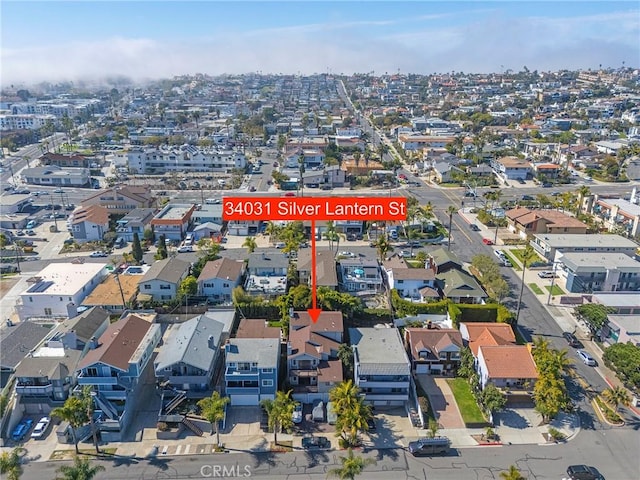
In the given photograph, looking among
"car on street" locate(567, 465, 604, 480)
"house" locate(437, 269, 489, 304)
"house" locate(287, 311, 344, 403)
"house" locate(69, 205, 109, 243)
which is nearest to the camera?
"car on street" locate(567, 465, 604, 480)

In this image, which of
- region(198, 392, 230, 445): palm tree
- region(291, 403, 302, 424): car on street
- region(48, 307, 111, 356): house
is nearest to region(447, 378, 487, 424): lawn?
region(291, 403, 302, 424): car on street

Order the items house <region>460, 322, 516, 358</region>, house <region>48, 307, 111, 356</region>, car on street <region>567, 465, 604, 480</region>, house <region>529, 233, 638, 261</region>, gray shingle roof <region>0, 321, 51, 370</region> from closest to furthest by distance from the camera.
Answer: car on street <region>567, 465, 604, 480</region> < gray shingle roof <region>0, 321, 51, 370</region> < house <region>48, 307, 111, 356</region> < house <region>460, 322, 516, 358</region> < house <region>529, 233, 638, 261</region>

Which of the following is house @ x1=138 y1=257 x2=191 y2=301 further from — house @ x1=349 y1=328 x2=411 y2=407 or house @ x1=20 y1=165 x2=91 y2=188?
house @ x1=20 y1=165 x2=91 y2=188

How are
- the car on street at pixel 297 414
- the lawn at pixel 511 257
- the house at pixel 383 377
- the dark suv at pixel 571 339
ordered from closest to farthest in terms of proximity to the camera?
the car on street at pixel 297 414 → the house at pixel 383 377 → the dark suv at pixel 571 339 → the lawn at pixel 511 257

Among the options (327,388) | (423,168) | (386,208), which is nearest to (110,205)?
(386,208)

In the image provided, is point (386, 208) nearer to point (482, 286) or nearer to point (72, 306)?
→ point (482, 286)

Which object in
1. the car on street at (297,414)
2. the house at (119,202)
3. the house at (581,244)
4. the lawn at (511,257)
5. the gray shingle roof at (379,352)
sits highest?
the house at (119,202)

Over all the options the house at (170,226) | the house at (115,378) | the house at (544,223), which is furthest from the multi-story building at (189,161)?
the house at (115,378)

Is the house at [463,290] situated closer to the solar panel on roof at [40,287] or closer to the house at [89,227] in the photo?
the solar panel on roof at [40,287]
